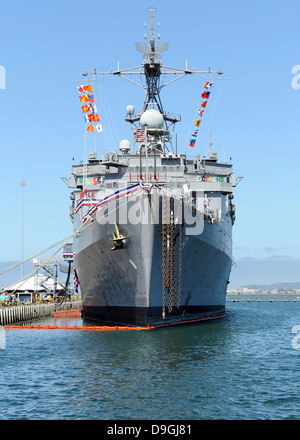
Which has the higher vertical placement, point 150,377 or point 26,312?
point 150,377

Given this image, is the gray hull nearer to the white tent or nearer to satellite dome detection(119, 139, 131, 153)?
satellite dome detection(119, 139, 131, 153)

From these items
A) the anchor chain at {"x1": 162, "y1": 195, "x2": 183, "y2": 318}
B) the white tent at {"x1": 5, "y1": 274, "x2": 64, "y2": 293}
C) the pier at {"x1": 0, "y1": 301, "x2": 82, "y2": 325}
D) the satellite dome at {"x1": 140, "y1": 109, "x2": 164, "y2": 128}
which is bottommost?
the pier at {"x1": 0, "y1": 301, "x2": 82, "y2": 325}

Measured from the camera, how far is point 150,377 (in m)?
17.6

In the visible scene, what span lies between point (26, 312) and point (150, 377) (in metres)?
29.5

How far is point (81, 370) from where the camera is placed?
1884 cm

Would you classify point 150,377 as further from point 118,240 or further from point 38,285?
point 38,285

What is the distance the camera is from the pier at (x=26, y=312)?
39.8 metres

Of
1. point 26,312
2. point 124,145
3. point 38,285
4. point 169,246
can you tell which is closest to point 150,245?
point 169,246

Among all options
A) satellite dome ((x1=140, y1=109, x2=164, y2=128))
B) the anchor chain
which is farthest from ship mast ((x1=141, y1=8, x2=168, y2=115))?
the anchor chain

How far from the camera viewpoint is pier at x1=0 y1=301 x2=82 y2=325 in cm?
3984

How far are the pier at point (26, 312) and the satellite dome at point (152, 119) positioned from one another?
1888 cm

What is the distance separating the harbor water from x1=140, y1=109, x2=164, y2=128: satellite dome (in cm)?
1885

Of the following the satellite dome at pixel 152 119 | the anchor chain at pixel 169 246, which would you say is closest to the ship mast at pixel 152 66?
the satellite dome at pixel 152 119
